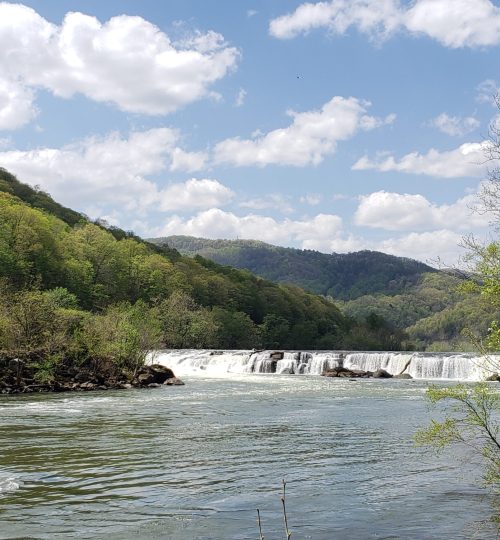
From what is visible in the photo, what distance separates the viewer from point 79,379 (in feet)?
138

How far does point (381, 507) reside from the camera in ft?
43.3

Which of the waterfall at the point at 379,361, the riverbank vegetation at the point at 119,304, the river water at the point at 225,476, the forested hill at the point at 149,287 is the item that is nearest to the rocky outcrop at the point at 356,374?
the waterfall at the point at 379,361

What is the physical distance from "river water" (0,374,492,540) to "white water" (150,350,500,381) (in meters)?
30.3

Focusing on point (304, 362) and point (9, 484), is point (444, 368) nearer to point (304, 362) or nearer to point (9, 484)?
point (304, 362)

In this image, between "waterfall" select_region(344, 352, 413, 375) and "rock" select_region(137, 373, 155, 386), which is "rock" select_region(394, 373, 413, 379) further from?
"rock" select_region(137, 373, 155, 386)

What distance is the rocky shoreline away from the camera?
38.8 meters

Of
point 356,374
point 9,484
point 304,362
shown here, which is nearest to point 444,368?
point 356,374

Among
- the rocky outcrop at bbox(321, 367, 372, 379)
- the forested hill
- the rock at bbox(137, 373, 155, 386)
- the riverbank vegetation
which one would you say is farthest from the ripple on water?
the rocky outcrop at bbox(321, 367, 372, 379)

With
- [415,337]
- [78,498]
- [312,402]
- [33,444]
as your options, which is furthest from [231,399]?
[415,337]

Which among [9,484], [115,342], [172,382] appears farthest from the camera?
[172,382]

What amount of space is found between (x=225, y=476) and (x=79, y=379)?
2843 centimetres

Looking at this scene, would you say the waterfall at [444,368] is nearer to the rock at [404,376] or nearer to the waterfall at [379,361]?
the waterfall at [379,361]

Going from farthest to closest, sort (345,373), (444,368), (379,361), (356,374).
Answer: (379,361)
(345,373)
(356,374)
(444,368)

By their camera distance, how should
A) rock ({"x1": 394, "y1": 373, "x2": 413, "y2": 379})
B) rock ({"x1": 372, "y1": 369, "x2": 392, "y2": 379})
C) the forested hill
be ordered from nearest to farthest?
rock ({"x1": 394, "y1": 373, "x2": 413, "y2": 379}) < rock ({"x1": 372, "y1": 369, "x2": 392, "y2": 379}) < the forested hill
